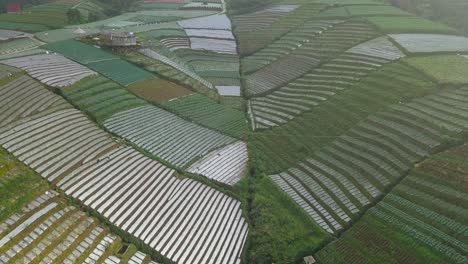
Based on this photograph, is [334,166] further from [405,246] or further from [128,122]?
[128,122]

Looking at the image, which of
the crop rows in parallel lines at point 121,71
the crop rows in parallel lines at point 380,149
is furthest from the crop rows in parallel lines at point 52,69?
the crop rows in parallel lines at point 380,149

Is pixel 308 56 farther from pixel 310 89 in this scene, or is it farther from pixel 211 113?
pixel 211 113

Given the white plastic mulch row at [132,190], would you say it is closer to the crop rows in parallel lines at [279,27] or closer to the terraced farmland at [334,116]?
the terraced farmland at [334,116]

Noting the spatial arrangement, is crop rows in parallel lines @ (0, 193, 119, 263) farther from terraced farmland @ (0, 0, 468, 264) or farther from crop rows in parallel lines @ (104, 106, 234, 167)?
crop rows in parallel lines @ (104, 106, 234, 167)

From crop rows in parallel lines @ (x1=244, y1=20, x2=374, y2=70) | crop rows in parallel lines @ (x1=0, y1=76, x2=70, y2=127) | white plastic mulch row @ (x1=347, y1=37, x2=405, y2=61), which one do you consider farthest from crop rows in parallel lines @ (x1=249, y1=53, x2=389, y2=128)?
crop rows in parallel lines @ (x1=0, y1=76, x2=70, y2=127)

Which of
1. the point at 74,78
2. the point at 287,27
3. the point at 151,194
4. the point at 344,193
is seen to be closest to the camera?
the point at 151,194

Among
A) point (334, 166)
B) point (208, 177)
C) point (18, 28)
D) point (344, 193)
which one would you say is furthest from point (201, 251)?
point (18, 28)
